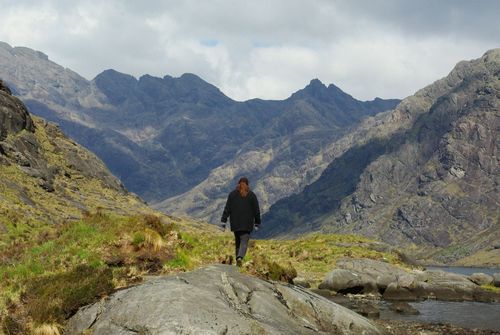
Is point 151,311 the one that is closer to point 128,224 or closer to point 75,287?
point 75,287

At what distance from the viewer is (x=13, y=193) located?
95.9 metres

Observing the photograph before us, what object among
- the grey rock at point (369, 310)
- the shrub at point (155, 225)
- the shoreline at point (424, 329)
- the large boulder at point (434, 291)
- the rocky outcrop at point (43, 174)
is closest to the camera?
the shrub at point (155, 225)

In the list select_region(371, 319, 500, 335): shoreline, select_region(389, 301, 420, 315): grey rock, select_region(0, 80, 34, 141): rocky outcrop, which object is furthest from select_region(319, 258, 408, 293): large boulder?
select_region(0, 80, 34, 141): rocky outcrop

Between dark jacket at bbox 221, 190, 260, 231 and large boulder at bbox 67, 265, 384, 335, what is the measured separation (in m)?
2.58

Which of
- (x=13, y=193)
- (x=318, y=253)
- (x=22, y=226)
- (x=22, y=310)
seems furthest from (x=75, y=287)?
(x=13, y=193)

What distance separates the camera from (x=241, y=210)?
2297 cm

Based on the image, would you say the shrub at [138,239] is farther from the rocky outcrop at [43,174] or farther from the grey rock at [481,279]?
the rocky outcrop at [43,174]

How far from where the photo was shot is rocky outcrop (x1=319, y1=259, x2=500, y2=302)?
43.6 metres

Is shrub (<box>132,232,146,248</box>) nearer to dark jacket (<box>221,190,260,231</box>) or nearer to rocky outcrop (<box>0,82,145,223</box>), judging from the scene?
dark jacket (<box>221,190,260,231</box>)

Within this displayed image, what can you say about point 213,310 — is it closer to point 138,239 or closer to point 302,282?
point 138,239

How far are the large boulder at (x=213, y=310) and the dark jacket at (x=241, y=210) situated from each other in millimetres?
2576

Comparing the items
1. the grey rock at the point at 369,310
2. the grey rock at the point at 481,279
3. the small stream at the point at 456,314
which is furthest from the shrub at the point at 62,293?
the grey rock at the point at 481,279

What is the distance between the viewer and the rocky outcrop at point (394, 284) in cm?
4362

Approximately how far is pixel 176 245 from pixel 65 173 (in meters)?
133
